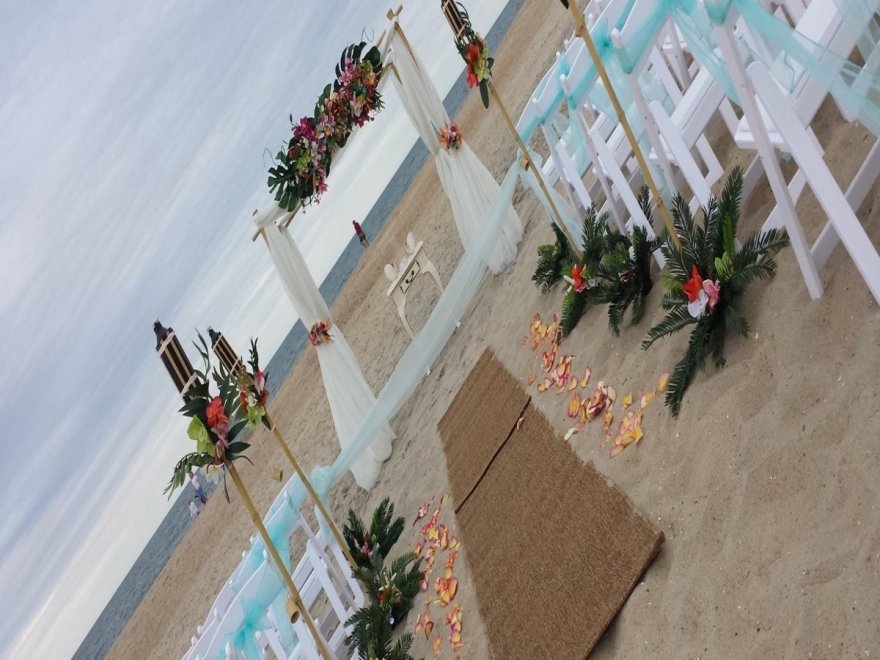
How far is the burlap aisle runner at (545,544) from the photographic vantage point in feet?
12.4

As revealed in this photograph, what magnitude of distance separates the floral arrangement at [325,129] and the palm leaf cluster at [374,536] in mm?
2407

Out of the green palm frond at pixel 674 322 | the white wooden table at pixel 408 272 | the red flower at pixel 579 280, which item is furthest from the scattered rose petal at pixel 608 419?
the white wooden table at pixel 408 272

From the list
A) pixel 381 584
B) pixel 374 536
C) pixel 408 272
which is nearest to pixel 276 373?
pixel 408 272

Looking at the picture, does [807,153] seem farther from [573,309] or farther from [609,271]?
[573,309]

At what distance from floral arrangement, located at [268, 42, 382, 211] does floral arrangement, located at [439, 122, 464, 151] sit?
713 mm

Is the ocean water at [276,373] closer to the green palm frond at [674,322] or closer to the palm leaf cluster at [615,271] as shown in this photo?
the palm leaf cluster at [615,271]

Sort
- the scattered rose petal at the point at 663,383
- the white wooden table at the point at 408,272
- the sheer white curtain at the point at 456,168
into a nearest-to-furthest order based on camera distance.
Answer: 1. the scattered rose petal at the point at 663,383
2. the sheer white curtain at the point at 456,168
3. the white wooden table at the point at 408,272

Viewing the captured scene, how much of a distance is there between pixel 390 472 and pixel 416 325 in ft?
16.6

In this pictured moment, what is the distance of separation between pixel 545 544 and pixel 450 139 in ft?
14.8

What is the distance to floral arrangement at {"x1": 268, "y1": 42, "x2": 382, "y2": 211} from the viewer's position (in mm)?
7414

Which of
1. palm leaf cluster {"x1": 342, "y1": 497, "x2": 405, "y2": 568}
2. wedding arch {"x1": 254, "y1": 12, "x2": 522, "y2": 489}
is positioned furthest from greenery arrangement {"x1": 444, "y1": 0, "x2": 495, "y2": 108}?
palm leaf cluster {"x1": 342, "y1": 497, "x2": 405, "y2": 568}

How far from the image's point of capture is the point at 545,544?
174 inches

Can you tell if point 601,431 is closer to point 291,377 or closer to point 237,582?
point 237,582

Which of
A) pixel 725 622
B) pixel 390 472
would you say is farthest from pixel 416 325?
pixel 725 622
